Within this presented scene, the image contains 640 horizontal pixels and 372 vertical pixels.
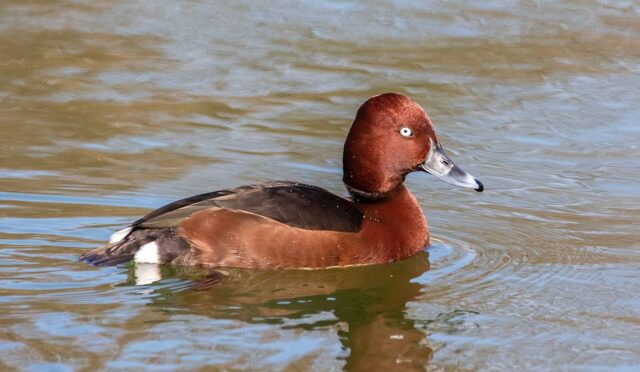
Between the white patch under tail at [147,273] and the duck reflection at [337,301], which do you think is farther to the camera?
the white patch under tail at [147,273]

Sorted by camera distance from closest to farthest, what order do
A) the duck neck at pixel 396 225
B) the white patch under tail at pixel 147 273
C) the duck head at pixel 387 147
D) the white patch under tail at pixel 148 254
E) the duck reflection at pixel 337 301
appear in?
the duck reflection at pixel 337 301 → the white patch under tail at pixel 147 273 → the white patch under tail at pixel 148 254 → the duck neck at pixel 396 225 → the duck head at pixel 387 147

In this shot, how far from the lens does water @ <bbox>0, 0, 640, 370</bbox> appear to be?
5430mm

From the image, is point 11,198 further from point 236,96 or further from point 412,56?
point 412,56

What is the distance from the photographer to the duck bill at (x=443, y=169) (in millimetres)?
6992

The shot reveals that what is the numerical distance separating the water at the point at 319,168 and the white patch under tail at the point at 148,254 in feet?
0.29

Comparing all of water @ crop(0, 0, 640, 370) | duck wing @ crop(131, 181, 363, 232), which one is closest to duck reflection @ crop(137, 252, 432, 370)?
water @ crop(0, 0, 640, 370)

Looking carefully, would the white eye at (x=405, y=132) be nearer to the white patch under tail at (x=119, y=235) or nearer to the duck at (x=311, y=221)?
the duck at (x=311, y=221)

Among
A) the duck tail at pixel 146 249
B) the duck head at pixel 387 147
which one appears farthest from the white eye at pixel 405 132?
the duck tail at pixel 146 249

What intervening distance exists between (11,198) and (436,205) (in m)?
2.65

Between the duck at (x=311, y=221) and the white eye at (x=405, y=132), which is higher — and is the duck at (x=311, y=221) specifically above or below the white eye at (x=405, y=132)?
below

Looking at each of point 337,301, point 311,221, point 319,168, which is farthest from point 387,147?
point 319,168

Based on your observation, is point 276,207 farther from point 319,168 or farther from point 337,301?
point 319,168

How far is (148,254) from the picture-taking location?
250 inches

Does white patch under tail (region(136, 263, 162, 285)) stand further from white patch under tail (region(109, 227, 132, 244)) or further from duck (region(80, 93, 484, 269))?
white patch under tail (region(109, 227, 132, 244))
